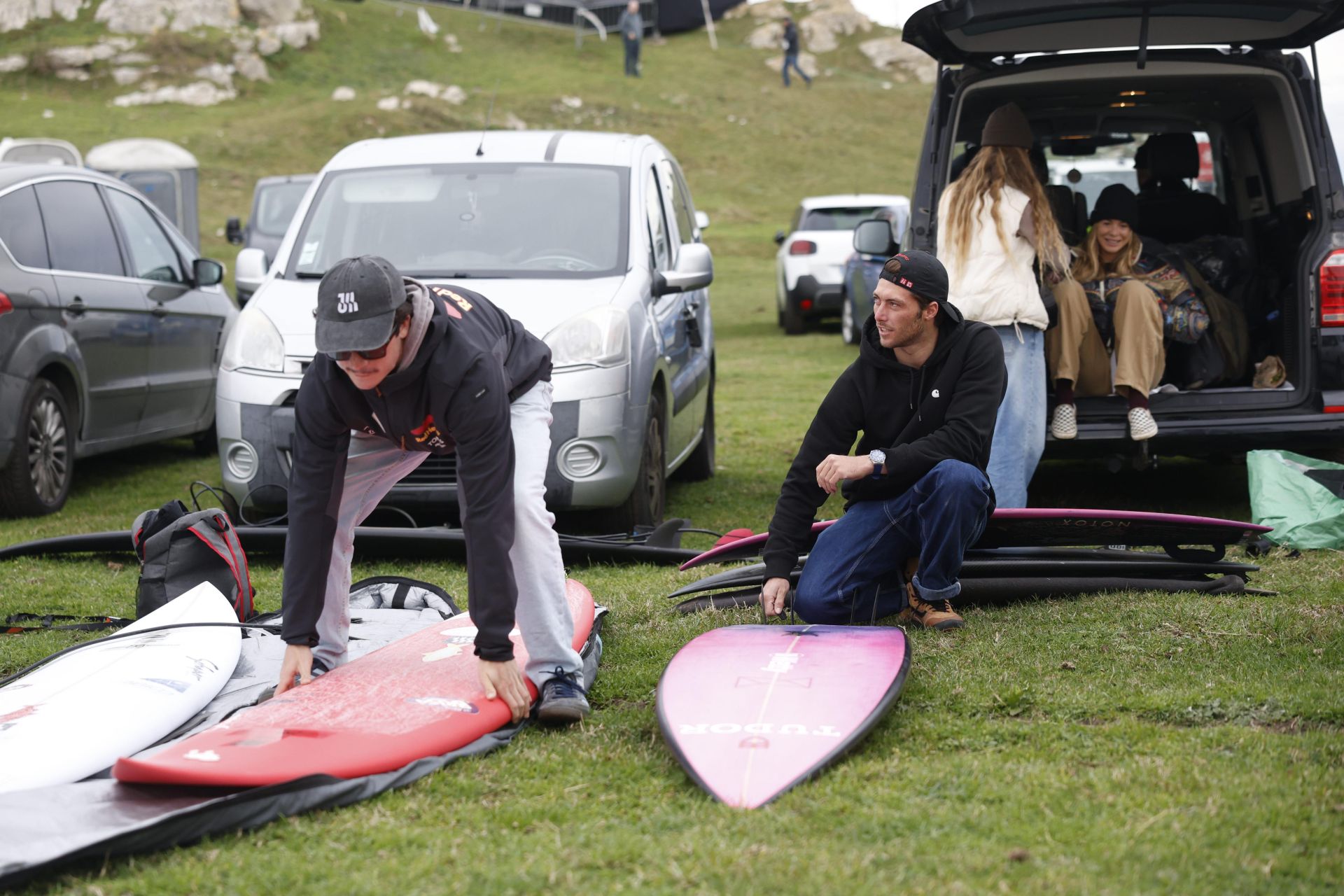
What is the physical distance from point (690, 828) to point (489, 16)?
178ft

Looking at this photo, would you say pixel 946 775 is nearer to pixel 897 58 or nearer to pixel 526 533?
pixel 526 533

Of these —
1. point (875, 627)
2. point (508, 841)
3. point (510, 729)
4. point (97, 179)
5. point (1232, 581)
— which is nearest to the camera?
→ point (508, 841)

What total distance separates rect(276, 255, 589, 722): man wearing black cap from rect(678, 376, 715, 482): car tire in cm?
444

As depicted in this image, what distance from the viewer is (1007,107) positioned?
604 centimetres

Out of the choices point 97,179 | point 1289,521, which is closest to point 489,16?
point 97,179

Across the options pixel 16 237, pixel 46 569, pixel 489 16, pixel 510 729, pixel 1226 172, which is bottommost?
pixel 46 569

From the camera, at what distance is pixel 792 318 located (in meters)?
17.7

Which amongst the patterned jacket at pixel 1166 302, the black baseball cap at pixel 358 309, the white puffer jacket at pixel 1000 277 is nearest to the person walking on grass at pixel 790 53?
the patterned jacket at pixel 1166 302

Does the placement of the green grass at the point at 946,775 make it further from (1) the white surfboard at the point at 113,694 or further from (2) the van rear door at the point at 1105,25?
(2) the van rear door at the point at 1105,25

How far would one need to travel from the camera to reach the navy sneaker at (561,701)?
12.2 ft

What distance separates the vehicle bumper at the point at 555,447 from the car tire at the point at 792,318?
37.9ft

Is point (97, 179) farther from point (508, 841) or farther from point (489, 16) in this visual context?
point (489, 16)

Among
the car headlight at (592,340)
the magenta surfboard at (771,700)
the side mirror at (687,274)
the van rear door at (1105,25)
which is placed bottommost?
the magenta surfboard at (771,700)

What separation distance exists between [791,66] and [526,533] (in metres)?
46.5
